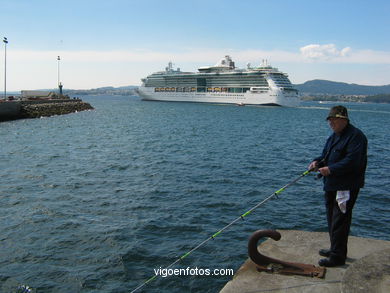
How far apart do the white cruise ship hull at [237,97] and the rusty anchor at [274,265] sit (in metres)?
71.3

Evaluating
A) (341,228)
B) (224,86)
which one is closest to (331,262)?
(341,228)

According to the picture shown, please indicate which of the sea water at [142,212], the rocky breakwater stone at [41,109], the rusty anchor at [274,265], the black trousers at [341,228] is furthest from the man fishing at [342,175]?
the rocky breakwater stone at [41,109]

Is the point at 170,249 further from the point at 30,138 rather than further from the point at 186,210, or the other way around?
the point at 30,138

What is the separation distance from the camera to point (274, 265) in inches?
164

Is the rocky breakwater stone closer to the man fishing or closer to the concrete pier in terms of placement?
the concrete pier

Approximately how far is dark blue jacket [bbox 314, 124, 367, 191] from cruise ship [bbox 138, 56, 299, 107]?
70974mm

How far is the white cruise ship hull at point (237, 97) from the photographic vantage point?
73.6 m

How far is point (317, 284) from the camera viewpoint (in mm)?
3738

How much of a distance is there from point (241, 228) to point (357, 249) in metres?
4.24

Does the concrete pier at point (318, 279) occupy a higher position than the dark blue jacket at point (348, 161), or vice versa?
the dark blue jacket at point (348, 161)

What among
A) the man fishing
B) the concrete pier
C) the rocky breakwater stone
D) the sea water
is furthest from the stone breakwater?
the man fishing

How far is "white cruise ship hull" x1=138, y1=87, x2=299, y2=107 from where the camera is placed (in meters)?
A: 73.6

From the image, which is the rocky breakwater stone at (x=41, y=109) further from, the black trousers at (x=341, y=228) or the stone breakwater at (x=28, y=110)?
the black trousers at (x=341, y=228)

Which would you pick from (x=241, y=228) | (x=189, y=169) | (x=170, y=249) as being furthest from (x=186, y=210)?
(x=189, y=169)
